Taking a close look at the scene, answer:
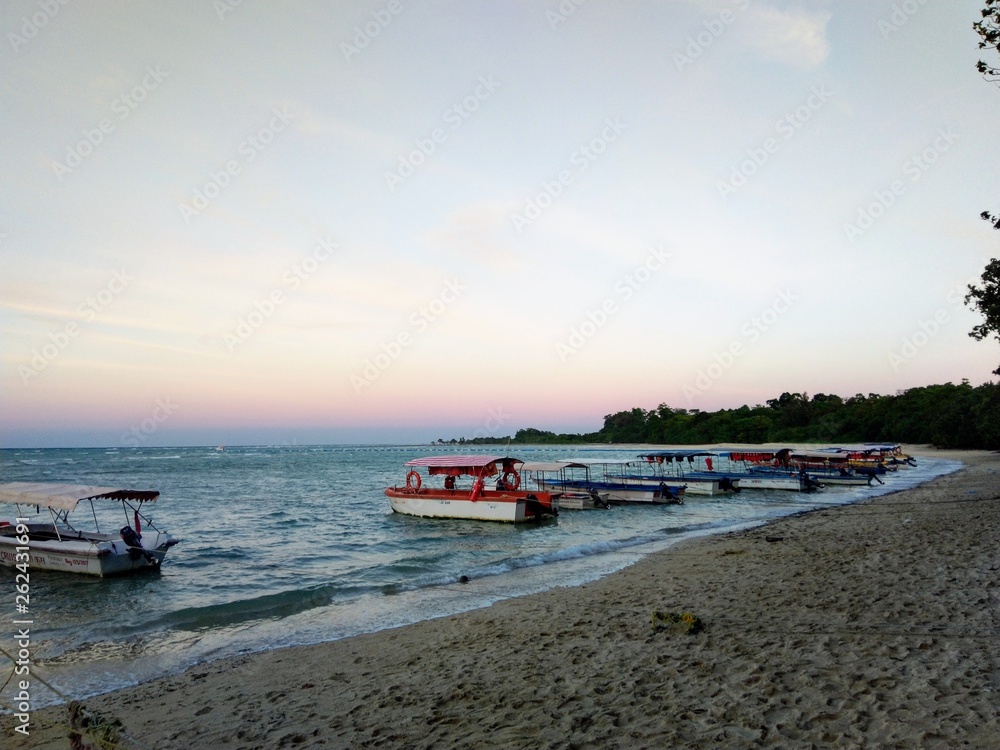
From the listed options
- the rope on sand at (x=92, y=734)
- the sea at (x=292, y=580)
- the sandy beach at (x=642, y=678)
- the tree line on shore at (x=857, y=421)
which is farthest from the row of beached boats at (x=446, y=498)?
the tree line on shore at (x=857, y=421)

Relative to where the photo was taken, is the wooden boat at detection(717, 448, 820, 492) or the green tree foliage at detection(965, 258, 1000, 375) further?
the wooden boat at detection(717, 448, 820, 492)

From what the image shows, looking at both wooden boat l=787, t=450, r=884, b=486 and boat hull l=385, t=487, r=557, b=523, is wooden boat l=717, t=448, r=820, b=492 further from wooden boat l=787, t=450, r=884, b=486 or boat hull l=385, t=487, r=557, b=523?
boat hull l=385, t=487, r=557, b=523

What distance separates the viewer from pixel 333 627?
1091cm

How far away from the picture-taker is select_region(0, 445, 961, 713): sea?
32.7 feet

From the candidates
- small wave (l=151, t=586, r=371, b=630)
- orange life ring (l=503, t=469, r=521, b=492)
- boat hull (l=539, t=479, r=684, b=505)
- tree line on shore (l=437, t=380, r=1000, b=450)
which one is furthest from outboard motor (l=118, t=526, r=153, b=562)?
tree line on shore (l=437, t=380, r=1000, b=450)

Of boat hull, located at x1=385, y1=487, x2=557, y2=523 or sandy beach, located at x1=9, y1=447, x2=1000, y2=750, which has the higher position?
sandy beach, located at x1=9, y1=447, x2=1000, y2=750

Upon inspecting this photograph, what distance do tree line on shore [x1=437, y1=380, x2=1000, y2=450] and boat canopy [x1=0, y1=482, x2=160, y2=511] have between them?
203 feet

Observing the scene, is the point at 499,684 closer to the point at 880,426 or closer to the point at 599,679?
the point at 599,679

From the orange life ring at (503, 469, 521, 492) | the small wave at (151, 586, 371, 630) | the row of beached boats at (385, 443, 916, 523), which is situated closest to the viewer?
the small wave at (151, 586, 371, 630)

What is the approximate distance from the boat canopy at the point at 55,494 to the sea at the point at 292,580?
209 cm

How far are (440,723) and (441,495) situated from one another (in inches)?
887

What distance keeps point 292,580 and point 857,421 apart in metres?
101

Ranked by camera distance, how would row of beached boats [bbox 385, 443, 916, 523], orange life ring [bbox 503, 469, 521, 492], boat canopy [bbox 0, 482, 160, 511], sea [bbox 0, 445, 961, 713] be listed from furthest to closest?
1. orange life ring [bbox 503, 469, 521, 492]
2. row of beached boats [bbox 385, 443, 916, 523]
3. boat canopy [bbox 0, 482, 160, 511]
4. sea [bbox 0, 445, 961, 713]

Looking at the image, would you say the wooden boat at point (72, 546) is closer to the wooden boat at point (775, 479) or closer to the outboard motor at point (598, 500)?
the outboard motor at point (598, 500)
